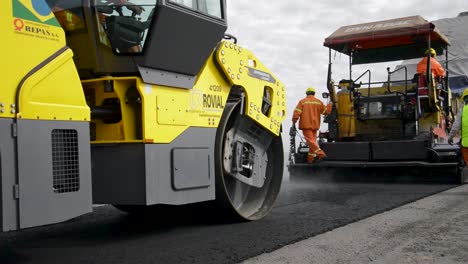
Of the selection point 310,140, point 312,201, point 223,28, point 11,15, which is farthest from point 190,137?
point 310,140

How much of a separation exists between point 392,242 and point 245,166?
1745 mm

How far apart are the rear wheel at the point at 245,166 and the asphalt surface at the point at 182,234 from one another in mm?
224

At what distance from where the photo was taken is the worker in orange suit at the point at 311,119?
33.1ft

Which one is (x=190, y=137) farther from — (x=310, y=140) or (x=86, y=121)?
(x=310, y=140)

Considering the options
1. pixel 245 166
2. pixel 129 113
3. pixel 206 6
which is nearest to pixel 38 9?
pixel 129 113

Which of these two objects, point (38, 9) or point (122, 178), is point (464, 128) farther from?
point (38, 9)

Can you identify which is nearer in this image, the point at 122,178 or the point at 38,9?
the point at 38,9

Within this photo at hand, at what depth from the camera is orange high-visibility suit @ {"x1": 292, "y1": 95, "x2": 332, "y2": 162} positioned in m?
10.1

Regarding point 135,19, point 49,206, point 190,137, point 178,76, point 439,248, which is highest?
point 135,19

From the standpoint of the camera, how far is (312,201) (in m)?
7.25

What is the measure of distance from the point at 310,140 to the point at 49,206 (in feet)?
23.8

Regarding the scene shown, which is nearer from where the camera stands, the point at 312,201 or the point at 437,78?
the point at 312,201

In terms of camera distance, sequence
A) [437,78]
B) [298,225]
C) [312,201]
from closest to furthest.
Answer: [298,225] → [312,201] → [437,78]

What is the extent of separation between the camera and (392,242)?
452cm
